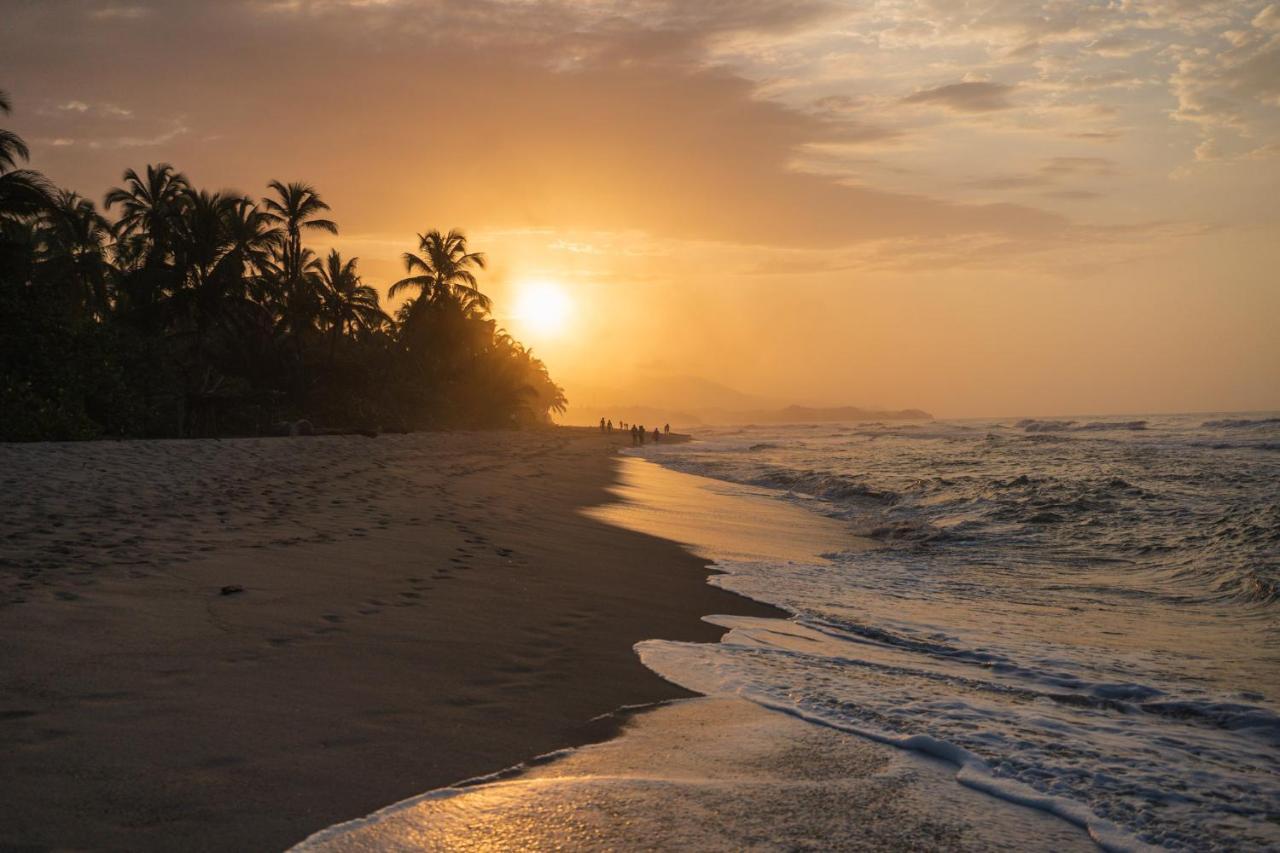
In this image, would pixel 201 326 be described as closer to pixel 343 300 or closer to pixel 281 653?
pixel 343 300

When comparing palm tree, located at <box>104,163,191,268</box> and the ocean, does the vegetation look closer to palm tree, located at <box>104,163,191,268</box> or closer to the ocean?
palm tree, located at <box>104,163,191,268</box>

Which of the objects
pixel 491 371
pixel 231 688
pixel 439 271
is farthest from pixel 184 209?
pixel 231 688

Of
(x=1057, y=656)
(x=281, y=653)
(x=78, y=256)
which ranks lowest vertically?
(x=1057, y=656)

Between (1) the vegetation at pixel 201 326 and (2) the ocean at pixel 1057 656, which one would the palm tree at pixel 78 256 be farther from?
(2) the ocean at pixel 1057 656

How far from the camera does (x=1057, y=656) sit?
6141 mm

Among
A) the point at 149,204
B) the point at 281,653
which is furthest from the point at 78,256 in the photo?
the point at 281,653

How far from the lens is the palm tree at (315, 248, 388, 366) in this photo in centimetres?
4072

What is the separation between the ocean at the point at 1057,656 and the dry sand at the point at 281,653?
0.94 meters

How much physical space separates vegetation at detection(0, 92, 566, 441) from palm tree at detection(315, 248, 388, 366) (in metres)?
0.13

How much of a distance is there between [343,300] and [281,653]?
4030cm

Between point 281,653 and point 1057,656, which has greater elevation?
point 281,653

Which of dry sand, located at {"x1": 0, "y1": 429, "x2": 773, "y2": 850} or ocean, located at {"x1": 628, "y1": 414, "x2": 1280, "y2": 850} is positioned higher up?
dry sand, located at {"x1": 0, "y1": 429, "x2": 773, "y2": 850}

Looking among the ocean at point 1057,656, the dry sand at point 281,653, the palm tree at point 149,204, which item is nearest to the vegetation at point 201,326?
the palm tree at point 149,204

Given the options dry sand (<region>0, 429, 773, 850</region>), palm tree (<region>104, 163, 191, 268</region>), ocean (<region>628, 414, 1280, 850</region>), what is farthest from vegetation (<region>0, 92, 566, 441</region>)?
ocean (<region>628, 414, 1280, 850</region>)
